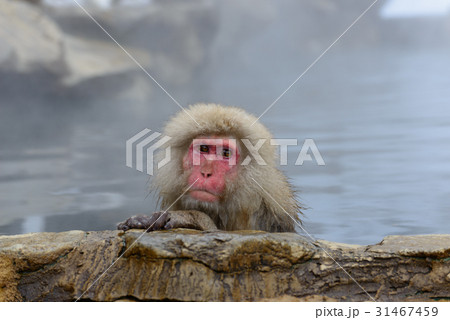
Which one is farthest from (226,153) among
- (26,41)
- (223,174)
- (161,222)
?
(26,41)

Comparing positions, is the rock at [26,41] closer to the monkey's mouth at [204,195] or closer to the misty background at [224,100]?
the misty background at [224,100]

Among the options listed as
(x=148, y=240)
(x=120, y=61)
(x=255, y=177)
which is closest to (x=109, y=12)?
(x=120, y=61)

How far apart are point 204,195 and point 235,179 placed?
8.8 inches

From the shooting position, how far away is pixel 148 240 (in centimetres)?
285

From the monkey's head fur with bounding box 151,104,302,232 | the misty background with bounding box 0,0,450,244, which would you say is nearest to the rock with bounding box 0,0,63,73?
the misty background with bounding box 0,0,450,244

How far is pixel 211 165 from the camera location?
367 cm

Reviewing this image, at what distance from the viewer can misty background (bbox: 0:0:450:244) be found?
5.87m

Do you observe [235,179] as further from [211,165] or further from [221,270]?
[221,270]

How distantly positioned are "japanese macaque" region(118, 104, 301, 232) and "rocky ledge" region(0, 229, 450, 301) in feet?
2.40

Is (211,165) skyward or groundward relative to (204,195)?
skyward

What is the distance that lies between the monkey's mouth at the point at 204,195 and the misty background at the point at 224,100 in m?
0.83

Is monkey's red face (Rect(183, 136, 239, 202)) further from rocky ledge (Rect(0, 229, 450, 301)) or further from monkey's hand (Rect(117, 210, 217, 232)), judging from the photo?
rocky ledge (Rect(0, 229, 450, 301))

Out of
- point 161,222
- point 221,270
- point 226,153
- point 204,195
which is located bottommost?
point 221,270
